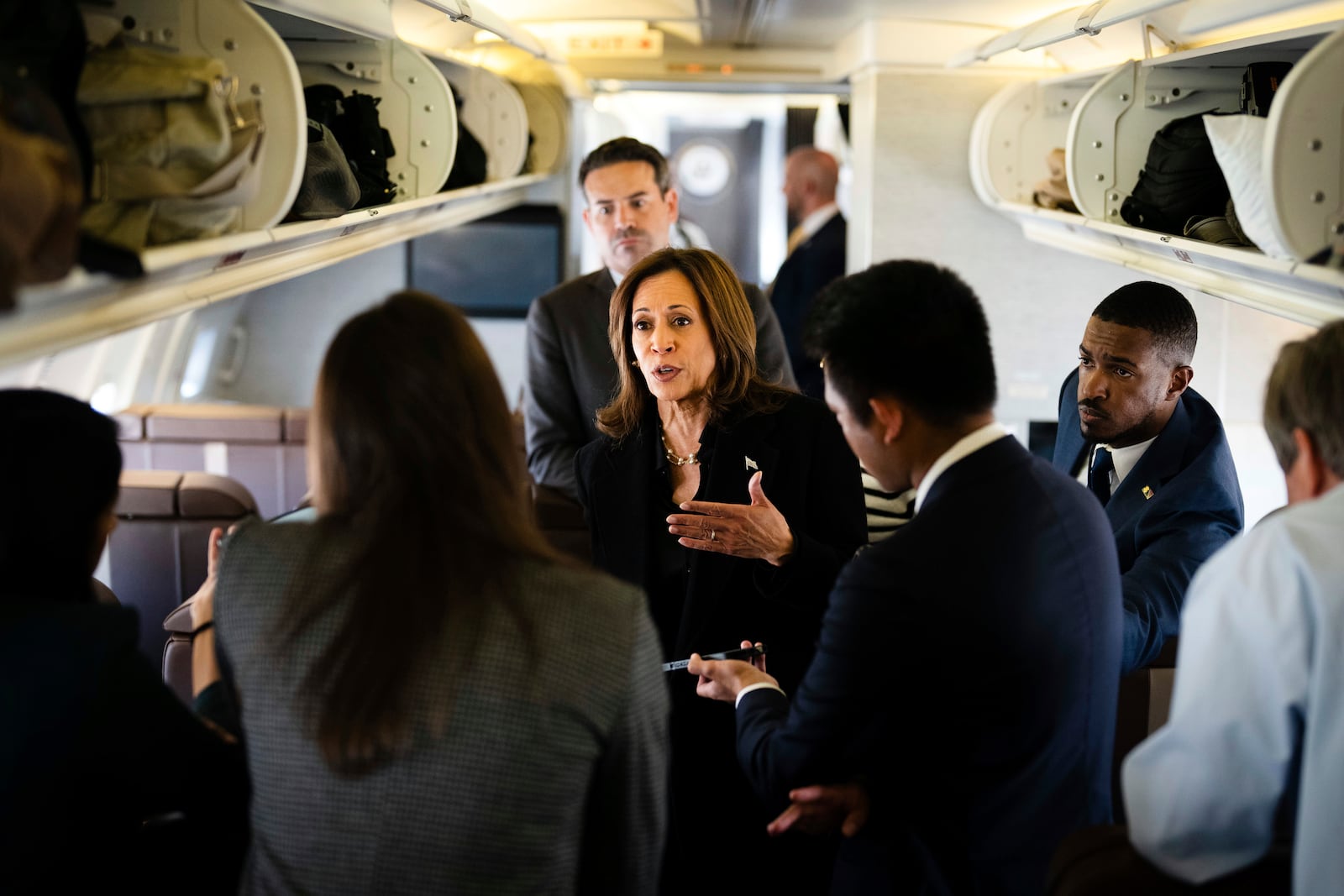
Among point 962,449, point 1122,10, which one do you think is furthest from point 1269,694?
point 1122,10

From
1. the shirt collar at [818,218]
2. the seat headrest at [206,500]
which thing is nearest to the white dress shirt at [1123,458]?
the seat headrest at [206,500]

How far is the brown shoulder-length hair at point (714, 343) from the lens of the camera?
8.81 ft

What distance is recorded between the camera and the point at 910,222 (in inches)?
210

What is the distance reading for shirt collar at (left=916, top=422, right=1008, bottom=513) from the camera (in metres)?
1.71

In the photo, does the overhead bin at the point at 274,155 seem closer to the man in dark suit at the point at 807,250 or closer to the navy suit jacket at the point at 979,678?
the navy suit jacket at the point at 979,678

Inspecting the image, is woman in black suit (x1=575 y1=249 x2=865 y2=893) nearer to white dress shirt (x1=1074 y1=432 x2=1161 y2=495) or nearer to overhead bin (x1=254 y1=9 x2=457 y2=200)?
white dress shirt (x1=1074 y1=432 x2=1161 y2=495)

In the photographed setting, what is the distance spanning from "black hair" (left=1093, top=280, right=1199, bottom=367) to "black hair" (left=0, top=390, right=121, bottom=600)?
2.42 metres

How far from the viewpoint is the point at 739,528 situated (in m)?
2.37

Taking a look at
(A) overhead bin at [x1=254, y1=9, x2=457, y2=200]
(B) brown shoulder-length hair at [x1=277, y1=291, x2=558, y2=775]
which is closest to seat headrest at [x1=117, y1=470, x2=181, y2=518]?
(A) overhead bin at [x1=254, y1=9, x2=457, y2=200]

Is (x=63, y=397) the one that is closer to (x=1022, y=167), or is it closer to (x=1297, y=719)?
(x=1297, y=719)

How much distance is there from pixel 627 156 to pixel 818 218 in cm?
289

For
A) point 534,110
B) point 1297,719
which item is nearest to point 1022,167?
point 534,110

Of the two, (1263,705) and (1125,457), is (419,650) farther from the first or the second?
(1125,457)

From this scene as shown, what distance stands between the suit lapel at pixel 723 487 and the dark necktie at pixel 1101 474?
101 cm
